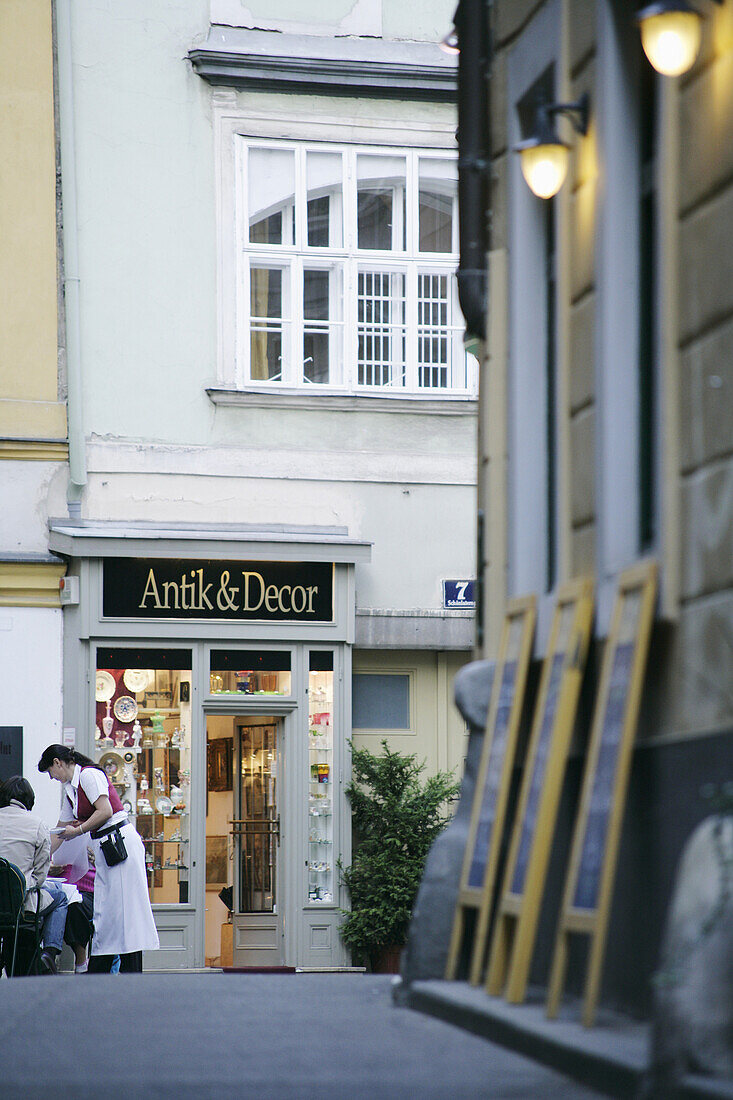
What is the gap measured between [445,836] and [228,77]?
414 inches

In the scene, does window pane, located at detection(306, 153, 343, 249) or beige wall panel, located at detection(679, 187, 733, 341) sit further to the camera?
window pane, located at detection(306, 153, 343, 249)

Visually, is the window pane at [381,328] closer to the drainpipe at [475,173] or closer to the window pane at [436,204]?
the window pane at [436,204]

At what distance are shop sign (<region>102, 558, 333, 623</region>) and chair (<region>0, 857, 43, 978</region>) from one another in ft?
15.0

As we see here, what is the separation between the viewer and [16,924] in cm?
1138

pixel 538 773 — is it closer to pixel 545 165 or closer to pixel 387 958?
pixel 545 165

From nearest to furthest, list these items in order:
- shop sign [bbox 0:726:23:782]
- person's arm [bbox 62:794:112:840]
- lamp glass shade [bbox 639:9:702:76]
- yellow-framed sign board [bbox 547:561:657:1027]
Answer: lamp glass shade [bbox 639:9:702:76] < yellow-framed sign board [bbox 547:561:657:1027] < person's arm [bbox 62:794:112:840] < shop sign [bbox 0:726:23:782]

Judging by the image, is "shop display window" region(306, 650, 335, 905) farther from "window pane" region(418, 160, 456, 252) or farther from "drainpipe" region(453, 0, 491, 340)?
"drainpipe" region(453, 0, 491, 340)

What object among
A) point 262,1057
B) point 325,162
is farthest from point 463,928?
point 325,162

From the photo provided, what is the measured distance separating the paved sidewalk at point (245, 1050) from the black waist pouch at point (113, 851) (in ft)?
12.9

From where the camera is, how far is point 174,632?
1641 cm

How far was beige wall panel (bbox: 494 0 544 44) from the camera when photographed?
8242 millimetres

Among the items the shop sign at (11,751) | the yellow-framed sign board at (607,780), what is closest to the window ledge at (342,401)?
the shop sign at (11,751)

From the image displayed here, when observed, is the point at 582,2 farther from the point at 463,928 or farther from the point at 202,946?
the point at 202,946

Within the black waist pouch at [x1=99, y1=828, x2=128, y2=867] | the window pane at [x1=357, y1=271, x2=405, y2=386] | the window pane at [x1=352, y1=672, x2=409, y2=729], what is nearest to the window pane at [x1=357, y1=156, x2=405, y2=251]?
the window pane at [x1=357, y1=271, x2=405, y2=386]
